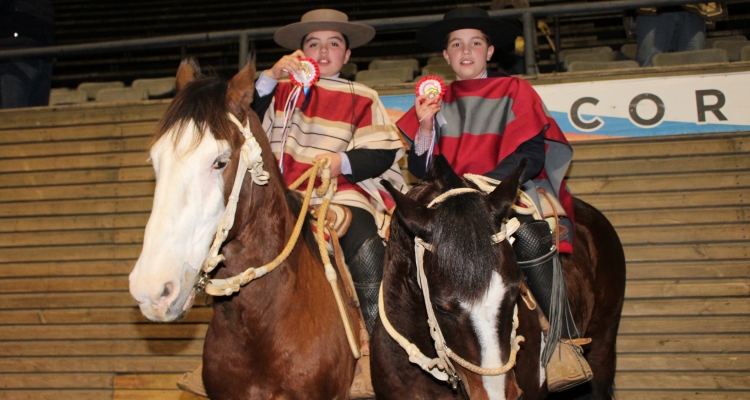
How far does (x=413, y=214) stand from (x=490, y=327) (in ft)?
1.41

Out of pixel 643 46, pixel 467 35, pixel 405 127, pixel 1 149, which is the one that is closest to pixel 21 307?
pixel 1 149

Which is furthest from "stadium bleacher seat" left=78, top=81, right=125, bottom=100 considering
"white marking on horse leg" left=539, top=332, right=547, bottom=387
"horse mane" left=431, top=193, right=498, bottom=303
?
"horse mane" left=431, top=193, right=498, bottom=303

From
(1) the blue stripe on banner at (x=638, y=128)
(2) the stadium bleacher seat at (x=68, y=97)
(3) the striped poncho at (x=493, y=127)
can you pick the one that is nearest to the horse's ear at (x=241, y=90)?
(3) the striped poncho at (x=493, y=127)

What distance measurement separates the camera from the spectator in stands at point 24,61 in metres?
6.15

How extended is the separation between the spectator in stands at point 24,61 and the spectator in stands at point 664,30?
5.60m

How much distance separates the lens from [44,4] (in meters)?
6.28

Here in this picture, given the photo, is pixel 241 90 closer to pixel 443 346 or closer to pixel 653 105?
pixel 443 346

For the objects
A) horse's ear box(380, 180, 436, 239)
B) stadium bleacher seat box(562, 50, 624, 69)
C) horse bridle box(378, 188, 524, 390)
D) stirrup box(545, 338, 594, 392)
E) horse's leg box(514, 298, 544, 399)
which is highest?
stadium bleacher seat box(562, 50, 624, 69)

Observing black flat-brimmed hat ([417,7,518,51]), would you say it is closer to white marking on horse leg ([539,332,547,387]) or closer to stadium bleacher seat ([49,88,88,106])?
white marking on horse leg ([539,332,547,387])

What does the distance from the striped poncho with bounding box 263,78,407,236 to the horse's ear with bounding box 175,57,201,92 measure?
75cm

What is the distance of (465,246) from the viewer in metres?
1.95

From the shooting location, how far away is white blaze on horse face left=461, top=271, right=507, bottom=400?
6.28 ft

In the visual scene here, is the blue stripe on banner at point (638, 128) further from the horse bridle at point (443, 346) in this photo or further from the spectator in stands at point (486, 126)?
the horse bridle at point (443, 346)

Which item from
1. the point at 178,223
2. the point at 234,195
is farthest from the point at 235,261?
the point at 178,223
